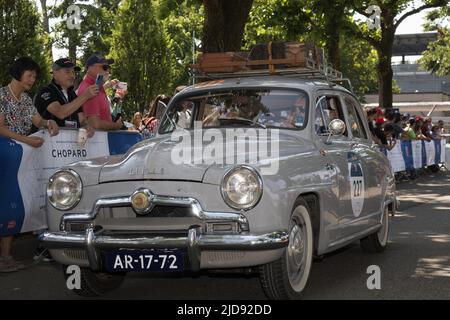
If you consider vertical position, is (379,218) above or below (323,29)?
below

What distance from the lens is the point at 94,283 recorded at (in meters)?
5.91

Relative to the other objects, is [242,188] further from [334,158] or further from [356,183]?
[356,183]

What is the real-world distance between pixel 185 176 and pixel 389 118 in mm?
17414

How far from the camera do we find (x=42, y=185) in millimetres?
7742

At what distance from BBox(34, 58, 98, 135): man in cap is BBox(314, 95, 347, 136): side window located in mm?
2519

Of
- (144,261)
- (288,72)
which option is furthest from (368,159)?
(144,261)

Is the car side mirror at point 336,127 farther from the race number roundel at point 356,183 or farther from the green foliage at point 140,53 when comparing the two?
the green foliage at point 140,53

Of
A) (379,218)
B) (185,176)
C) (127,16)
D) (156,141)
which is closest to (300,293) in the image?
(185,176)

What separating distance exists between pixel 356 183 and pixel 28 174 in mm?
3230

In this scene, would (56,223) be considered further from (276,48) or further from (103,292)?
(276,48)

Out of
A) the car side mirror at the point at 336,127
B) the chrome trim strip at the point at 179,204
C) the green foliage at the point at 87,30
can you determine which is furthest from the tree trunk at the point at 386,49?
the chrome trim strip at the point at 179,204

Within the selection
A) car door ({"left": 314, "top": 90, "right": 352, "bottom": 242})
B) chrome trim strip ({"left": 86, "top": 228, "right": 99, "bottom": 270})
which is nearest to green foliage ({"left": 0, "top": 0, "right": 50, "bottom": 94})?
car door ({"left": 314, "top": 90, "right": 352, "bottom": 242})

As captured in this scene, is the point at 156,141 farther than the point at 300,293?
Yes

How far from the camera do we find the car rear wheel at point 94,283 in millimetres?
5820
